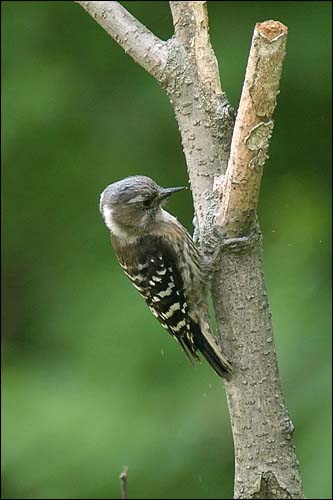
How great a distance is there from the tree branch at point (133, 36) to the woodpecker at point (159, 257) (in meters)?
0.68

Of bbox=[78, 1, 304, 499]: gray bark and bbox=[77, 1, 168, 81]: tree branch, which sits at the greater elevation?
bbox=[77, 1, 168, 81]: tree branch

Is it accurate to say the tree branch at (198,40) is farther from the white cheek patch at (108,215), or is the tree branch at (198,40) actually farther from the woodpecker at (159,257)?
the white cheek patch at (108,215)

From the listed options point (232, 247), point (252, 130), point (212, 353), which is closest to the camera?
point (252, 130)

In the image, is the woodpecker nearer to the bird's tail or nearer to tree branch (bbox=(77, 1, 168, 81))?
the bird's tail

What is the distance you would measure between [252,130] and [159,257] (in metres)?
1.33

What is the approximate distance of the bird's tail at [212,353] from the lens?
11.4 ft

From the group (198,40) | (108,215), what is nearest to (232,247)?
(198,40)

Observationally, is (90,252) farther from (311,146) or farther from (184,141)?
(184,141)

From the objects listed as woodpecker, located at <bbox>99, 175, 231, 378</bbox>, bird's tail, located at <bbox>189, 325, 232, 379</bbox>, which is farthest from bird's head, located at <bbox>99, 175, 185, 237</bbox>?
bird's tail, located at <bbox>189, 325, 232, 379</bbox>

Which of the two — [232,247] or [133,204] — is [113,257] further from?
[232,247]

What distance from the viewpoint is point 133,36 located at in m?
3.59

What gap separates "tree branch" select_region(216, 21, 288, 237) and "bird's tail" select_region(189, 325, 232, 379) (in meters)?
0.43

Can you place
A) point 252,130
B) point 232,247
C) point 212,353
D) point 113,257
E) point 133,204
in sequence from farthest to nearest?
point 113,257 → point 133,204 → point 212,353 → point 232,247 → point 252,130

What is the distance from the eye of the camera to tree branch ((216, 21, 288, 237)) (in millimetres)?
2967
